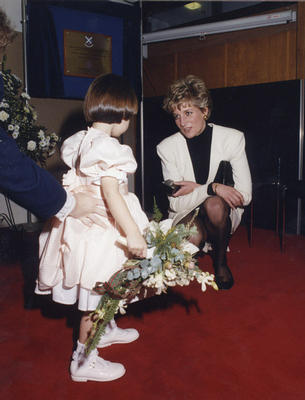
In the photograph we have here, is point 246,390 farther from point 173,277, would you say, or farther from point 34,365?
point 34,365

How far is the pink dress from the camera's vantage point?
128 cm

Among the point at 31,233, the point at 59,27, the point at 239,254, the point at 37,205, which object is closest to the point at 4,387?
the point at 37,205

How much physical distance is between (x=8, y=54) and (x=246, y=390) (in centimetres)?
331

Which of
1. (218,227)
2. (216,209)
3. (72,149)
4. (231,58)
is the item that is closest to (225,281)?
(218,227)

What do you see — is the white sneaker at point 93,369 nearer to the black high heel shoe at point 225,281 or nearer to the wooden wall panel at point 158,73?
the black high heel shoe at point 225,281

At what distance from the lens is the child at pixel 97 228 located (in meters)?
1.26

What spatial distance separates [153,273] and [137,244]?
0.38ft

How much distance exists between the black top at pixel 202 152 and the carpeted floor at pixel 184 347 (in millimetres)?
705

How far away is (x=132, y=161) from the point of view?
4.33 feet

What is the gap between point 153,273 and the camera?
1.14 m

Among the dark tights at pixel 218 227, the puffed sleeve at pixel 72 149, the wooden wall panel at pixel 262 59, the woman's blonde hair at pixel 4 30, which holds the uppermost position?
the wooden wall panel at pixel 262 59

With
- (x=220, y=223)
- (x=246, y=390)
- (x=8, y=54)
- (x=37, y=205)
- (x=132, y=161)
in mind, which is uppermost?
(x=8, y=54)

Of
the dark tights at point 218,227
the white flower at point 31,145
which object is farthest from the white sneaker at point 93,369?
the white flower at point 31,145

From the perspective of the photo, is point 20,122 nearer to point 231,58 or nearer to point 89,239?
point 89,239
